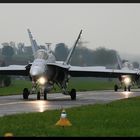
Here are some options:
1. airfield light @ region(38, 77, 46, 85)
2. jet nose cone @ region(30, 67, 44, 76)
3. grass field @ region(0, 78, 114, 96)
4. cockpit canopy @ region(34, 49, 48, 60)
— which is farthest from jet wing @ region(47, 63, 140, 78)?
grass field @ region(0, 78, 114, 96)

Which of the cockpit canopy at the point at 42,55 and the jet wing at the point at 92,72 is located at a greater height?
the cockpit canopy at the point at 42,55

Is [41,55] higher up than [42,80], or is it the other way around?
[41,55]

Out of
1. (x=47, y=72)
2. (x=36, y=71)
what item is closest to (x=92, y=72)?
(x=47, y=72)

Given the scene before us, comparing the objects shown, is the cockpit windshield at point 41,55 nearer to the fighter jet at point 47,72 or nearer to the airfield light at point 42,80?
the fighter jet at point 47,72

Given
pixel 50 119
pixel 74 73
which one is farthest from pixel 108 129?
pixel 74 73

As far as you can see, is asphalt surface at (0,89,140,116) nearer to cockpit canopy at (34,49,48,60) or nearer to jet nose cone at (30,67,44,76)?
jet nose cone at (30,67,44,76)

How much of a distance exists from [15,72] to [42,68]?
6216 millimetres

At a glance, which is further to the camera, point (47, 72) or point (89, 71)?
point (89, 71)

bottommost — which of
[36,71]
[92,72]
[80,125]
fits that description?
[80,125]

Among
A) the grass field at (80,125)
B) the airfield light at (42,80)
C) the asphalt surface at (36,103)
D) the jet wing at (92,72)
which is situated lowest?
the asphalt surface at (36,103)

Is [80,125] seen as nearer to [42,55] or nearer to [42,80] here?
[42,80]

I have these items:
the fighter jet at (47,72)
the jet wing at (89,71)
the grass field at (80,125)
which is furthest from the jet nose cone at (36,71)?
the grass field at (80,125)

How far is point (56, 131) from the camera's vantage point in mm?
15086

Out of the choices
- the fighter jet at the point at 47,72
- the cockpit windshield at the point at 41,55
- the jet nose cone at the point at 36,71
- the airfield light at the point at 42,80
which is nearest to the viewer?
the jet nose cone at the point at 36,71
